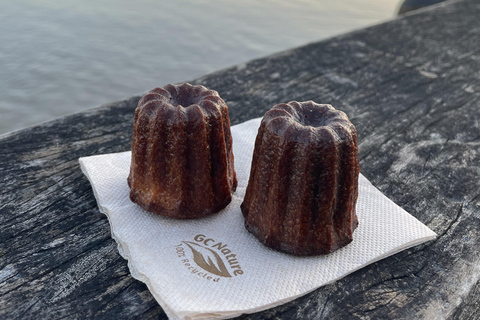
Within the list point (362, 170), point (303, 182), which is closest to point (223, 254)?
point (303, 182)

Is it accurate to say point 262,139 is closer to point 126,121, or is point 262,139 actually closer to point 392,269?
point 392,269

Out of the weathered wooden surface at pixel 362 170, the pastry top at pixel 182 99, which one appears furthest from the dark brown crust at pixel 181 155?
the weathered wooden surface at pixel 362 170

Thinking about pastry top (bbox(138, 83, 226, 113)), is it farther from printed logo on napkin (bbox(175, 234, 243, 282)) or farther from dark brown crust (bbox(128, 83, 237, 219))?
printed logo on napkin (bbox(175, 234, 243, 282))

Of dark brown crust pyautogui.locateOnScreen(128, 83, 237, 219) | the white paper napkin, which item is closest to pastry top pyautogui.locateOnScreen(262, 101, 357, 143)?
dark brown crust pyautogui.locateOnScreen(128, 83, 237, 219)

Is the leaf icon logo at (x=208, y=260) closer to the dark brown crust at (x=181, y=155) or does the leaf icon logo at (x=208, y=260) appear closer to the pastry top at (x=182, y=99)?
the dark brown crust at (x=181, y=155)

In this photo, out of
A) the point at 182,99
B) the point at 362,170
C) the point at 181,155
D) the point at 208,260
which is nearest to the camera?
the point at 208,260

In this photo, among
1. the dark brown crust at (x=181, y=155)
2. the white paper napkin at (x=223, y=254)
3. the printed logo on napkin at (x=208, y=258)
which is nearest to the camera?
the white paper napkin at (x=223, y=254)

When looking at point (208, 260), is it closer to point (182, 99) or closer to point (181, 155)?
point (181, 155)
